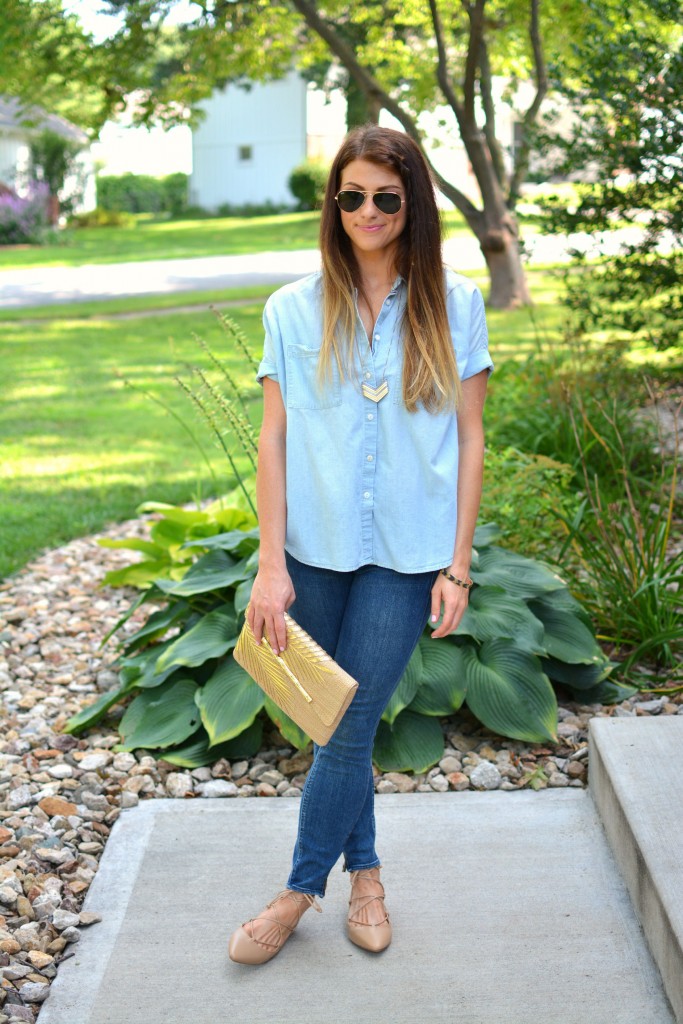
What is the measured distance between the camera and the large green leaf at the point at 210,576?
3.85 meters

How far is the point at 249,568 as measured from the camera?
3797 millimetres

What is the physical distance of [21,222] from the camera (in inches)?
1060

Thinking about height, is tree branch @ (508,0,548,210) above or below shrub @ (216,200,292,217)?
above

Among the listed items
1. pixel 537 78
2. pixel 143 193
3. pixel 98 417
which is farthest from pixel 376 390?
pixel 143 193

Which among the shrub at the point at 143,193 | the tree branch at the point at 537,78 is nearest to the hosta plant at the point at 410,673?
the tree branch at the point at 537,78

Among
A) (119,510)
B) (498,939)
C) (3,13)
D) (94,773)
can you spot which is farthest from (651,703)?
(3,13)

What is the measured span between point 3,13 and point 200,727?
8.84m

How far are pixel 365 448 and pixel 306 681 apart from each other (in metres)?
0.49

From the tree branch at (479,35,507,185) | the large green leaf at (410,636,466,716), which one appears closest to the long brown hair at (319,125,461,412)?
the large green leaf at (410,636,466,716)

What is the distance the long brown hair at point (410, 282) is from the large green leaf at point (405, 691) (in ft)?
4.51

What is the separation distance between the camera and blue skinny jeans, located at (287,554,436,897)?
2.32 m

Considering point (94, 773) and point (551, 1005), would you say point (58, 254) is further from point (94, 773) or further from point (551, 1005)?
point (551, 1005)

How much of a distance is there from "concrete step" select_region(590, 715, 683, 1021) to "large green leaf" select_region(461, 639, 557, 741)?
0.31m

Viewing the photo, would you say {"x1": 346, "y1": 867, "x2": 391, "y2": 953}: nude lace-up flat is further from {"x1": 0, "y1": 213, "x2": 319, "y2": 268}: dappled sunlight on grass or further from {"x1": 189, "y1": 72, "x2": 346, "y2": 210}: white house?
{"x1": 189, "y1": 72, "x2": 346, "y2": 210}: white house
